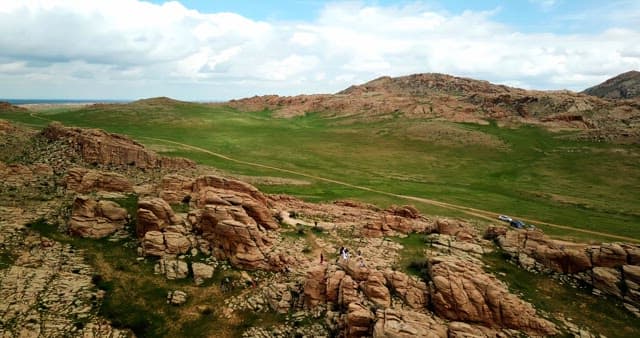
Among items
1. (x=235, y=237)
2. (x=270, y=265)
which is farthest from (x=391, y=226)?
(x=235, y=237)

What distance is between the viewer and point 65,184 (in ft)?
121

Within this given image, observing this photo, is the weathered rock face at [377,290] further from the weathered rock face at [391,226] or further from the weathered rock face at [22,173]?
the weathered rock face at [22,173]

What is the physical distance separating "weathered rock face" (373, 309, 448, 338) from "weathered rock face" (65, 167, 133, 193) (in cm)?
2761

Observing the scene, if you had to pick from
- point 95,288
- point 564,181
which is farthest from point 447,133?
point 95,288

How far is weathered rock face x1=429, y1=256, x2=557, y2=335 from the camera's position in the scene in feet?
69.3

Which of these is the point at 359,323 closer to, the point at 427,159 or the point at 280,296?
the point at 280,296

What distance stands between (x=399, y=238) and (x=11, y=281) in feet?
92.2

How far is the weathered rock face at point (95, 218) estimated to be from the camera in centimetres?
2986

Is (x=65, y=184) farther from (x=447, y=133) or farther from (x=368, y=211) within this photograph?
(x=447, y=133)

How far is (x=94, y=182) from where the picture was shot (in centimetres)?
3678

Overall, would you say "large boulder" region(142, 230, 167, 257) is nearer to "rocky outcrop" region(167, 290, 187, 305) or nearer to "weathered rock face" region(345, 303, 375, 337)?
"rocky outcrop" region(167, 290, 187, 305)

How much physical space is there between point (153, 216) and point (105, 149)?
23.0 meters

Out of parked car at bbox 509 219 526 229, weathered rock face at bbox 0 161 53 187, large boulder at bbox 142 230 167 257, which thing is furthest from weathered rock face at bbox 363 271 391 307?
weathered rock face at bbox 0 161 53 187

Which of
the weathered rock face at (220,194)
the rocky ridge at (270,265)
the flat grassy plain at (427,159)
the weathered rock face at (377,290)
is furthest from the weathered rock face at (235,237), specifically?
the flat grassy plain at (427,159)
